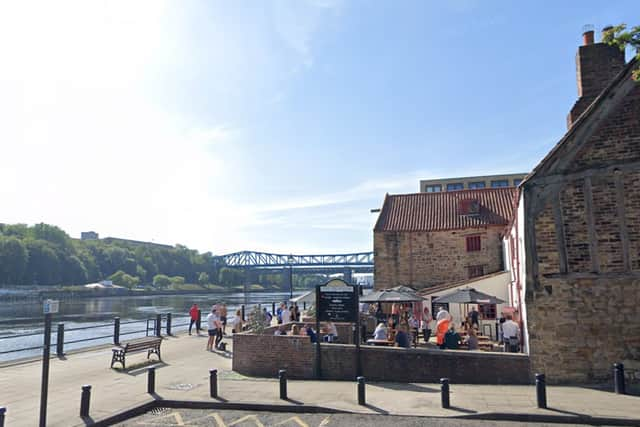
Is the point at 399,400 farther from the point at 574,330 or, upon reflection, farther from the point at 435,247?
the point at 435,247

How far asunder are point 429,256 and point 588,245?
16.9 meters

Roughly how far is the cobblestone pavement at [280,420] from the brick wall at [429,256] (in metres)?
19.2

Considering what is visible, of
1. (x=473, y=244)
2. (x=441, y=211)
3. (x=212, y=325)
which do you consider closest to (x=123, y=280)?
(x=441, y=211)

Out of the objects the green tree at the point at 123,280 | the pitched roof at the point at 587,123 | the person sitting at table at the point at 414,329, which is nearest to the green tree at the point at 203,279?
the green tree at the point at 123,280

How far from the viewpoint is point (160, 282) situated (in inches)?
5418

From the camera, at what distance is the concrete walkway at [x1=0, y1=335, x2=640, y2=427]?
8602 millimetres

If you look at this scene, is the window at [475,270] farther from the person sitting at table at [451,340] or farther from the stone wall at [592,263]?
the stone wall at [592,263]

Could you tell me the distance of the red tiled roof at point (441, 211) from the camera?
27.6m

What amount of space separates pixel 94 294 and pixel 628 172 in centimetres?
10961

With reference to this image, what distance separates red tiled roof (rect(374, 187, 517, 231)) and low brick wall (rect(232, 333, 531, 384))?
16.9m

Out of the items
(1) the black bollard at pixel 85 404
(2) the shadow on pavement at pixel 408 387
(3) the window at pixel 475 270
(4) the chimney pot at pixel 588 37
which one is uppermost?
(4) the chimney pot at pixel 588 37

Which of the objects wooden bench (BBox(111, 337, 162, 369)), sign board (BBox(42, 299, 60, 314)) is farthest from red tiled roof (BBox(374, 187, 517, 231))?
sign board (BBox(42, 299, 60, 314))

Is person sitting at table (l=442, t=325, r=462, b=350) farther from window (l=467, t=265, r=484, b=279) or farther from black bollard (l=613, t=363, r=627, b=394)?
window (l=467, t=265, r=484, b=279)

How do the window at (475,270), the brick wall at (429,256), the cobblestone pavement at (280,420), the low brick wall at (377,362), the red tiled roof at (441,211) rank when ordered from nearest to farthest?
the cobblestone pavement at (280,420) < the low brick wall at (377,362) < the window at (475,270) < the brick wall at (429,256) < the red tiled roof at (441,211)
